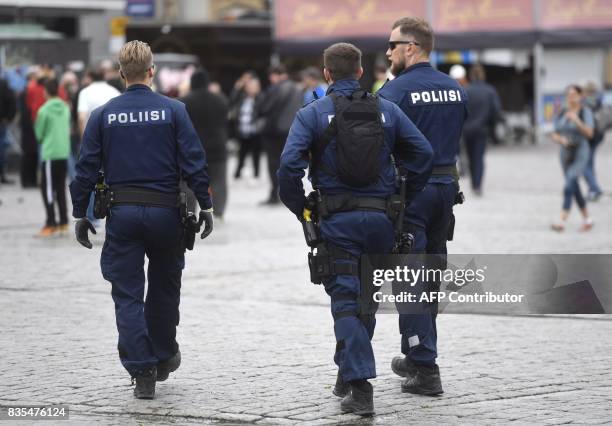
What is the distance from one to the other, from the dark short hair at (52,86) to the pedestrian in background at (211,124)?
190 cm

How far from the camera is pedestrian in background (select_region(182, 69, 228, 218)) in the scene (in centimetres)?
1733

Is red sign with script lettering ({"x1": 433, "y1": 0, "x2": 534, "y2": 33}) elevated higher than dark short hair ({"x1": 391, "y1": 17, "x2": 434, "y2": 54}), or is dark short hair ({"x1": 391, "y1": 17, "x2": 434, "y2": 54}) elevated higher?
dark short hair ({"x1": 391, "y1": 17, "x2": 434, "y2": 54})

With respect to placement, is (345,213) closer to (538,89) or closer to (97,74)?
(97,74)

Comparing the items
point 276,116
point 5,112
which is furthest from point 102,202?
point 5,112

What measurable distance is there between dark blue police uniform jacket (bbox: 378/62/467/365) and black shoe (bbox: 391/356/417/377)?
0.10 m

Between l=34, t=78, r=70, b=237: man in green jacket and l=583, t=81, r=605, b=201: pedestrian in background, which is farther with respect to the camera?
l=583, t=81, r=605, b=201: pedestrian in background

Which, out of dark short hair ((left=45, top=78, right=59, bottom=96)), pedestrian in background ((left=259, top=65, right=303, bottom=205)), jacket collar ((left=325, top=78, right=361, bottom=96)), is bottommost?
pedestrian in background ((left=259, top=65, right=303, bottom=205))

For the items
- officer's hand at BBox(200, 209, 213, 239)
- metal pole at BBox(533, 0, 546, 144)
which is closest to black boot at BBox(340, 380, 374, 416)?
officer's hand at BBox(200, 209, 213, 239)

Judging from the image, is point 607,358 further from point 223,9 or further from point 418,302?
point 223,9

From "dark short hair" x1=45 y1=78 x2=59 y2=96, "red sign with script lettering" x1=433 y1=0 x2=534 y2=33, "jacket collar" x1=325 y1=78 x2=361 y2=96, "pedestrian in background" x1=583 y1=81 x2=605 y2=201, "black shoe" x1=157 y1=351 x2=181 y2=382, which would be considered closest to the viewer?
"jacket collar" x1=325 y1=78 x2=361 y2=96

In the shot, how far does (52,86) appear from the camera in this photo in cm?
1587

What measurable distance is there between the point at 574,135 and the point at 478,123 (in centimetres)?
545

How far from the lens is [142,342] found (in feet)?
24.4

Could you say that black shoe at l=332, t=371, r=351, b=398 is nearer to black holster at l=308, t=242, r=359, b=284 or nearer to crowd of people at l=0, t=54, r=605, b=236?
black holster at l=308, t=242, r=359, b=284
